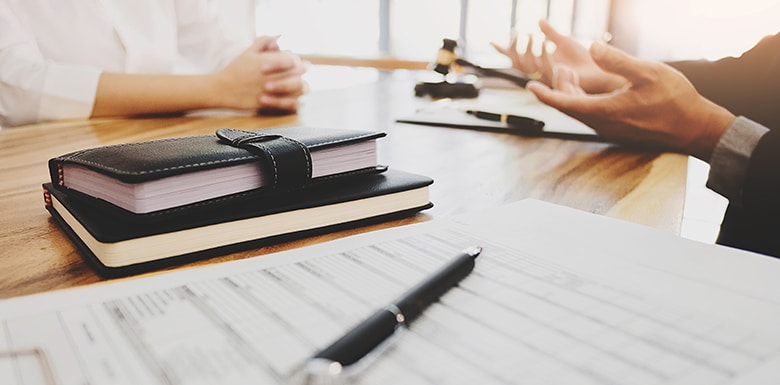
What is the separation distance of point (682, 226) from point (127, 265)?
449mm

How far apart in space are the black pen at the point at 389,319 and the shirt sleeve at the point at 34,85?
0.92 metres

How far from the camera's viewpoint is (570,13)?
142 inches

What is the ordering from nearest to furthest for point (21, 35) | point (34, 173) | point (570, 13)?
point (34, 173), point (21, 35), point (570, 13)

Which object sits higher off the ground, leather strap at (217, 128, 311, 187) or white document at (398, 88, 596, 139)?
leather strap at (217, 128, 311, 187)

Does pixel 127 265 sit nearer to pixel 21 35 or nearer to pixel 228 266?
pixel 228 266

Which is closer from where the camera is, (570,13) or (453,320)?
(453,320)

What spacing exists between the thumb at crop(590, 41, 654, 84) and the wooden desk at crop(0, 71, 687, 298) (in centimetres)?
11

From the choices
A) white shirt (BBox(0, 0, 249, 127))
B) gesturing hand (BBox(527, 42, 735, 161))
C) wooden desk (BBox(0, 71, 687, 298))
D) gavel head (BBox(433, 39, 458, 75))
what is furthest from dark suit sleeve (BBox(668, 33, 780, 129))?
white shirt (BBox(0, 0, 249, 127))

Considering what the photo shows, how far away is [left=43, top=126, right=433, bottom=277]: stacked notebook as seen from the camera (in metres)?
0.39

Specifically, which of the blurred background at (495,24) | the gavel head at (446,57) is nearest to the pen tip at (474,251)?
the gavel head at (446,57)

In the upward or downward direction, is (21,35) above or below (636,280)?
above

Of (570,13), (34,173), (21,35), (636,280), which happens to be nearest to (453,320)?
(636,280)

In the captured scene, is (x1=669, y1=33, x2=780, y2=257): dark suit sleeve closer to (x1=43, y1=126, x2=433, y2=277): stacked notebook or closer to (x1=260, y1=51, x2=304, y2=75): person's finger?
(x1=43, y1=126, x2=433, y2=277): stacked notebook

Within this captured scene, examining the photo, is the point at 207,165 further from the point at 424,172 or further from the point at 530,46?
the point at 530,46
